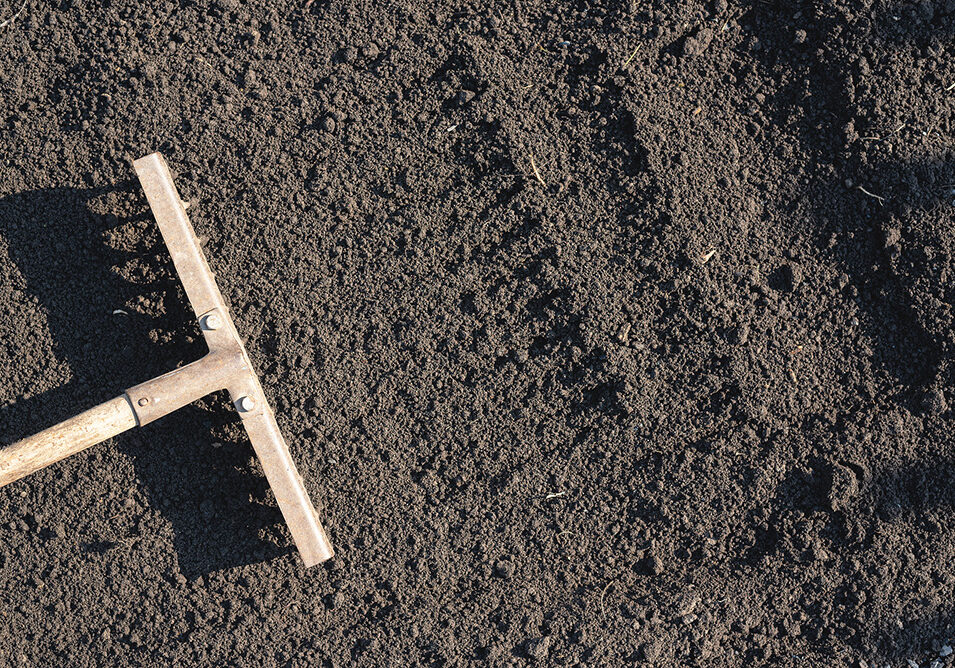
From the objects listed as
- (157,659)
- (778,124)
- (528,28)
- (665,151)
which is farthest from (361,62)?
(157,659)

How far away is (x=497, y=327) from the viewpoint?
2.42m

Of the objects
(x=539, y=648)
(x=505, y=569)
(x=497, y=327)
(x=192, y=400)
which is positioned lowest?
(x=539, y=648)

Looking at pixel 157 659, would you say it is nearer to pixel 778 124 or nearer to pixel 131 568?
pixel 131 568

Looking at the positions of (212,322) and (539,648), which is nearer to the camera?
(212,322)

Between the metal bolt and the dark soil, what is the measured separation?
0.77ft

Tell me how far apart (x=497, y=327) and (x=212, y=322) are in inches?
37.3

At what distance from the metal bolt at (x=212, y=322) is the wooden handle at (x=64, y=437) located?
328 millimetres

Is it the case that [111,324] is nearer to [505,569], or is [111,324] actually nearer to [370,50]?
[370,50]

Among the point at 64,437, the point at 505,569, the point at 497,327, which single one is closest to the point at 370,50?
the point at 497,327

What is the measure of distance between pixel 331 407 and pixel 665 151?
1478mm

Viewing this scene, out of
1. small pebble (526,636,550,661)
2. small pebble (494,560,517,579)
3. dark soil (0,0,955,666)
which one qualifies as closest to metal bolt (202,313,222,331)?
dark soil (0,0,955,666)

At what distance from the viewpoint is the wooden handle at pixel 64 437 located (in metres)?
2.09

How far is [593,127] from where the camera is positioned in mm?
2398

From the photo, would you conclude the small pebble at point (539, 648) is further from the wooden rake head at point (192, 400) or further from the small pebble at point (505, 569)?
the wooden rake head at point (192, 400)
